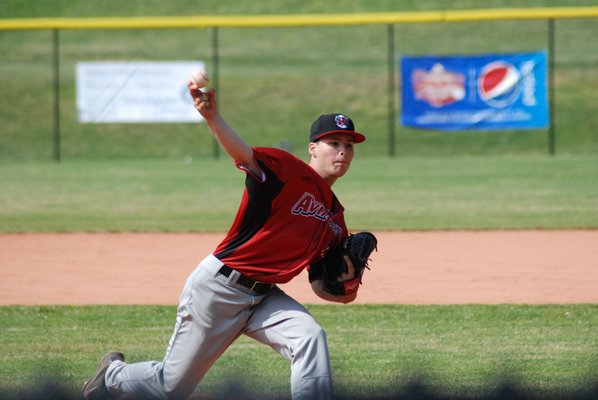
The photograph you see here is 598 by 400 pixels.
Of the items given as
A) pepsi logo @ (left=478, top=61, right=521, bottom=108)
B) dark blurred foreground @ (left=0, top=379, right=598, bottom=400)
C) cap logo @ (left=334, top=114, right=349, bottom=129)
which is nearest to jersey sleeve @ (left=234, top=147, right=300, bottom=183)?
cap logo @ (left=334, top=114, right=349, bottom=129)

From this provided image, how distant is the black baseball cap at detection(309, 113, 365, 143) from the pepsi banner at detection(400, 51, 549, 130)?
16241 mm

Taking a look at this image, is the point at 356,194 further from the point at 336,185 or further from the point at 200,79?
the point at 200,79

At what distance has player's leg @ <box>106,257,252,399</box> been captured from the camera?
468 centimetres

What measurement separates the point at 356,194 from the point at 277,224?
10.9 meters

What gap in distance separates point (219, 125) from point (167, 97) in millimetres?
17192

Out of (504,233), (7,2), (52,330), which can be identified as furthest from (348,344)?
(7,2)

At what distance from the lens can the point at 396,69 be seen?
91.5 feet

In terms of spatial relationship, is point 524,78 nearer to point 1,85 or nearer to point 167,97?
point 167,97

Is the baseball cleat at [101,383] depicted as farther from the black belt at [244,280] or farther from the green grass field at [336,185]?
the black belt at [244,280]

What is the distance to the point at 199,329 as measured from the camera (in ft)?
15.5

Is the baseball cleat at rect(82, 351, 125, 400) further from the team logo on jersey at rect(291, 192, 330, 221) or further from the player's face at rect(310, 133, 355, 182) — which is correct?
the player's face at rect(310, 133, 355, 182)

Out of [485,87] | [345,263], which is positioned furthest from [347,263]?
[485,87]

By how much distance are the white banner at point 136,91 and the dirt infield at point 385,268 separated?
919cm

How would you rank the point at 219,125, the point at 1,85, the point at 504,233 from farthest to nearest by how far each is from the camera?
the point at 1,85, the point at 504,233, the point at 219,125
